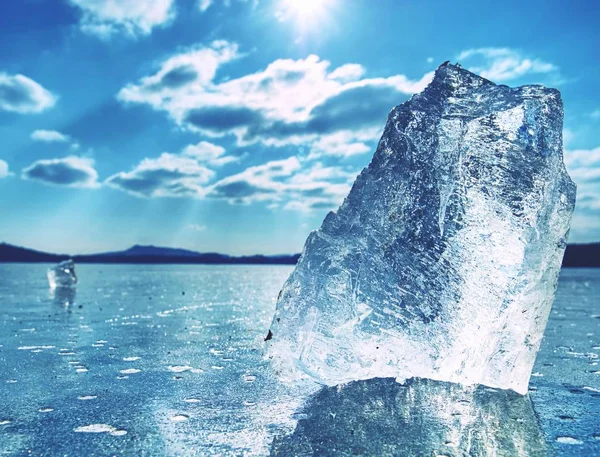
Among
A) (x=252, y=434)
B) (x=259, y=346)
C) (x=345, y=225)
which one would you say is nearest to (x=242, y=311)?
(x=259, y=346)

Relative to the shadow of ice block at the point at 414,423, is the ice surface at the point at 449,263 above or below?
above

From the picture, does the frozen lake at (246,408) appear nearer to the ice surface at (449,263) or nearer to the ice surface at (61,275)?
the ice surface at (449,263)

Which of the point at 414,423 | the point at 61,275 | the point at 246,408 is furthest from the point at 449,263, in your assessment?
the point at 61,275

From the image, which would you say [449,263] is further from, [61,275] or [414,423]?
[61,275]

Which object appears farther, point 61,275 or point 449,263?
point 61,275

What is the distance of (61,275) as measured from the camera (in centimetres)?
2689

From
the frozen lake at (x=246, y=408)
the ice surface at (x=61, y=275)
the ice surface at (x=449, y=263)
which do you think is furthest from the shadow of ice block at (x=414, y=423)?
the ice surface at (x=61, y=275)

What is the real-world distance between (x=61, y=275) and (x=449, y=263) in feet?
83.1

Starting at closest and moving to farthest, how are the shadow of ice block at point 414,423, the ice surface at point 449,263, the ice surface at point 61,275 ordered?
the shadow of ice block at point 414,423 < the ice surface at point 449,263 < the ice surface at point 61,275

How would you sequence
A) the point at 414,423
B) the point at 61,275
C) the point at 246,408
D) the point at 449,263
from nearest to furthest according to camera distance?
1. the point at 414,423
2. the point at 246,408
3. the point at 449,263
4. the point at 61,275

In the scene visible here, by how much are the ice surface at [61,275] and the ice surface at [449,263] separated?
2366 centimetres

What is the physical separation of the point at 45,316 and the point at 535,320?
1148 centimetres

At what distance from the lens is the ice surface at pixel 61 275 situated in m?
26.6

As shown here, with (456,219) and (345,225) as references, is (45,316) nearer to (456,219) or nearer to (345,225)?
(345,225)
